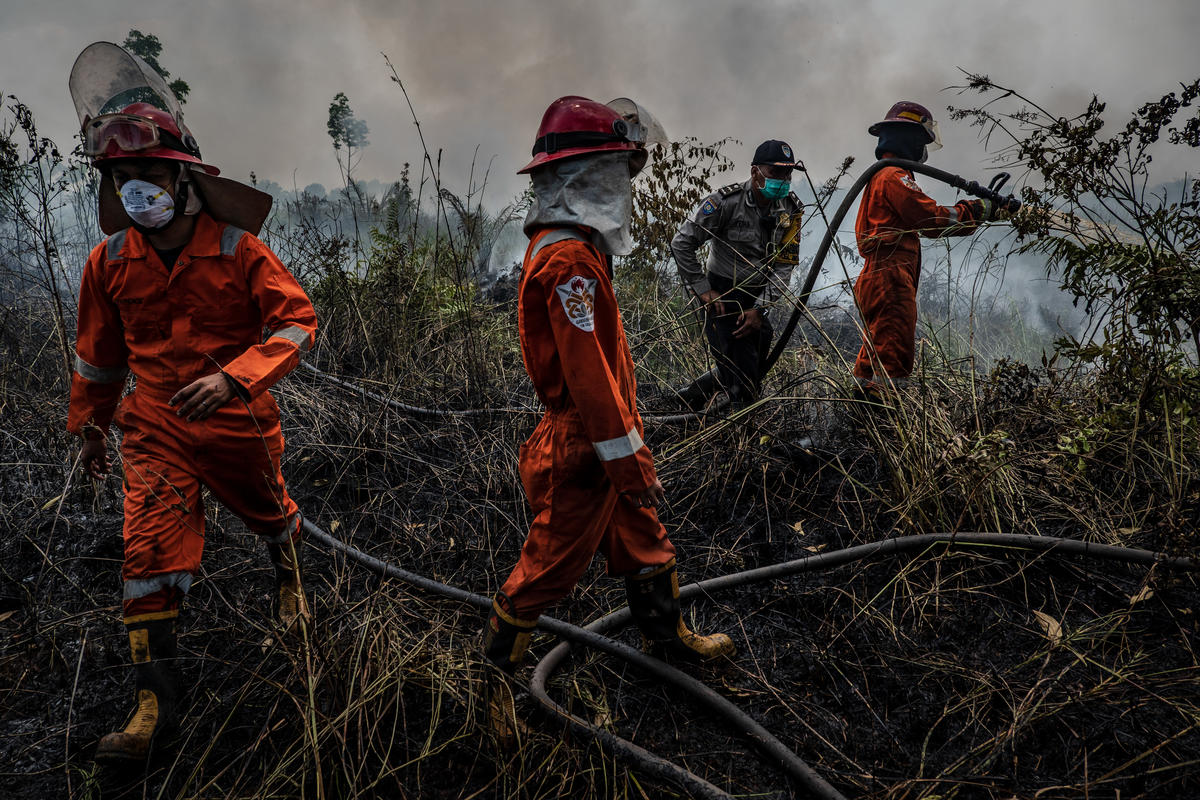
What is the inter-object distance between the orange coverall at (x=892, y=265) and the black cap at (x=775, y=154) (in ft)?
1.97

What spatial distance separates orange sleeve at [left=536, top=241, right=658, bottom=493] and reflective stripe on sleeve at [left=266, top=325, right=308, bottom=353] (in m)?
1.01

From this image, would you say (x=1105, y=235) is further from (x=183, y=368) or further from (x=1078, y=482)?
(x=183, y=368)

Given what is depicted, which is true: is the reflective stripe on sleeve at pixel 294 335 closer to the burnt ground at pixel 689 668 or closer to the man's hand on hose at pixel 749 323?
the burnt ground at pixel 689 668

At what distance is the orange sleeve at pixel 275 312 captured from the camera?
2.18m

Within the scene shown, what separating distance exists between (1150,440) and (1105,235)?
998mm

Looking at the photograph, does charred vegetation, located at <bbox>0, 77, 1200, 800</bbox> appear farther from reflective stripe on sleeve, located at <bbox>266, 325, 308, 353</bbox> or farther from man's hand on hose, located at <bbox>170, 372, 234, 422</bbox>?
reflective stripe on sleeve, located at <bbox>266, 325, 308, 353</bbox>

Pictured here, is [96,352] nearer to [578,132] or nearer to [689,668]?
[578,132]

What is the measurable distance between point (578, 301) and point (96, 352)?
1954 mm

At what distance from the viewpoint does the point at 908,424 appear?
9.99 feet

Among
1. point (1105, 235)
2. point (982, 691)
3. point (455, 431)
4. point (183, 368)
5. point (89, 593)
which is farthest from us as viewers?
point (455, 431)

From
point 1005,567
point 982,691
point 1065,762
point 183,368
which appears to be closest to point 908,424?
point 1005,567

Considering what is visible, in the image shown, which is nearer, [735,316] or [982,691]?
[982,691]

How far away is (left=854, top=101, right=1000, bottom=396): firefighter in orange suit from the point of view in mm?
3977

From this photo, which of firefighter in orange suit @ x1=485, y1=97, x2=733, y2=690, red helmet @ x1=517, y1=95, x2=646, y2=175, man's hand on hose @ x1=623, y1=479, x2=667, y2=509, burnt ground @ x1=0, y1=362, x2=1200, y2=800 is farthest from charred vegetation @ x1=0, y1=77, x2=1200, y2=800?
red helmet @ x1=517, y1=95, x2=646, y2=175
